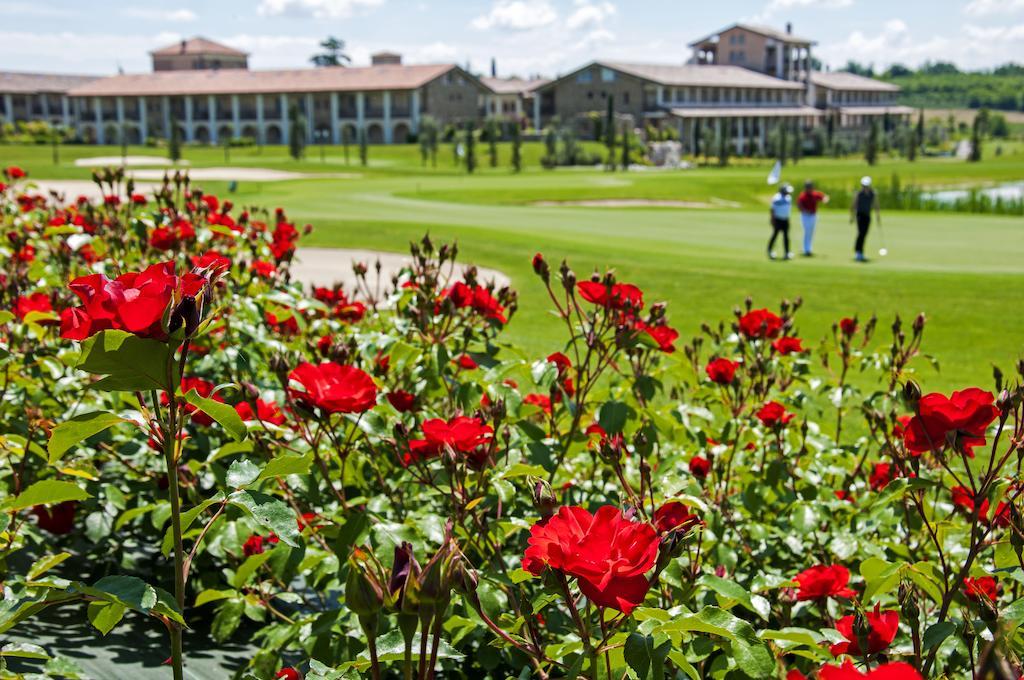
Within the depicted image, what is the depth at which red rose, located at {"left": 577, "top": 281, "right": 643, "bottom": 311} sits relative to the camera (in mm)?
2764

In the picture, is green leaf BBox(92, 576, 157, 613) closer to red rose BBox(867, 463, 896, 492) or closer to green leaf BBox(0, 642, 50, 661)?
green leaf BBox(0, 642, 50, 661)

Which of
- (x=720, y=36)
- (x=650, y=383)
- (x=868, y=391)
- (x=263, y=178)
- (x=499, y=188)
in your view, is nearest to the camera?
(x=650, y=383)

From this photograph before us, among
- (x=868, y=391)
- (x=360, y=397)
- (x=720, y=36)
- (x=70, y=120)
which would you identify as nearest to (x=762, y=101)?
(x=720, y=36)

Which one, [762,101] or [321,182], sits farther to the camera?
[762,101]

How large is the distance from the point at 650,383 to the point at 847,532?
774 millimetres

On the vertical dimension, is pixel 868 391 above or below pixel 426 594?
below

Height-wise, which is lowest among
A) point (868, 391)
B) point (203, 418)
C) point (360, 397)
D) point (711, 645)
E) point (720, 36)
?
point (868, 391)

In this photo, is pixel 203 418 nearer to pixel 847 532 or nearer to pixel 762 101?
pixel 847 532

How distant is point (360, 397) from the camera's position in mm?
2172

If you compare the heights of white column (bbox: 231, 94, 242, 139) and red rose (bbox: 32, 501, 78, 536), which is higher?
white column (bbox: 231, 94, 242, 139)

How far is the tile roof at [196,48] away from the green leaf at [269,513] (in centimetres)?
11373

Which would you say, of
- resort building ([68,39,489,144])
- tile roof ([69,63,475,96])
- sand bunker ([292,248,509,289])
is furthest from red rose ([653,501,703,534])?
resort building ([68,39,489,144])

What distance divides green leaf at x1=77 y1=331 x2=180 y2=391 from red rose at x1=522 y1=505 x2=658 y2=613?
0.65m

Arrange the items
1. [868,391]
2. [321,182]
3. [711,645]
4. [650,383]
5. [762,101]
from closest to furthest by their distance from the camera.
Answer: [711,645], [650,383], [868,391], [321,182], [762,101]
